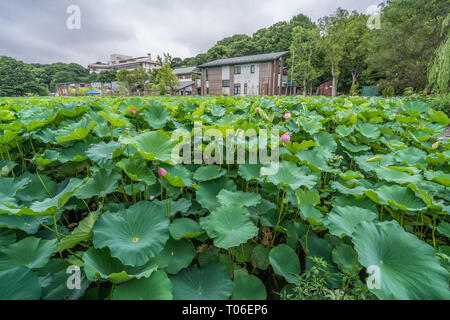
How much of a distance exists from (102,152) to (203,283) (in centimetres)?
83

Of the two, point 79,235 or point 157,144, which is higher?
Answer: point 157,144

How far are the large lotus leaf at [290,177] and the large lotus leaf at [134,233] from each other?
0.46 meters

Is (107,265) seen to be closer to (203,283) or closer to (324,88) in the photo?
(203,283)

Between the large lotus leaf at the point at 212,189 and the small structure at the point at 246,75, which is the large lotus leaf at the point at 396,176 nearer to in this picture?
the large lotus leaf at the point at 212,189

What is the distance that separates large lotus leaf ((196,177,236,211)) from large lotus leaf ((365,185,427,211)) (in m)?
0.58

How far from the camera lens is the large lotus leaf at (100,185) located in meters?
0.96

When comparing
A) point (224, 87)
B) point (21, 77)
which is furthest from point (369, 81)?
point (21, 77)

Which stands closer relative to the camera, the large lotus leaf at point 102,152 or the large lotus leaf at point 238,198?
the large lotus leaf at point 238,198

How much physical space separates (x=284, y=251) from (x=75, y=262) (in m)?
0.70

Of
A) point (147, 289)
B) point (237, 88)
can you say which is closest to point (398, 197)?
point (147, 289)

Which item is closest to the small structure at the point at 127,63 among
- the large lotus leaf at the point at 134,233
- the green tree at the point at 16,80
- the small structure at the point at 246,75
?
the green tree at the point at 16,80

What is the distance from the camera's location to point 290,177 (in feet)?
3.10

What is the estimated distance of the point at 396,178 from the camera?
1007 mm

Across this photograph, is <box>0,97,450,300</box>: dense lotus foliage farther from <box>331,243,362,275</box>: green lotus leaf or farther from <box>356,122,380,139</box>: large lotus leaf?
<box>356,122,380,139</box>: large lotus leaf
